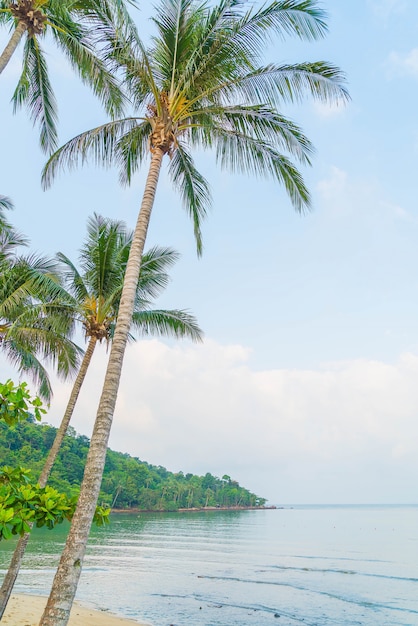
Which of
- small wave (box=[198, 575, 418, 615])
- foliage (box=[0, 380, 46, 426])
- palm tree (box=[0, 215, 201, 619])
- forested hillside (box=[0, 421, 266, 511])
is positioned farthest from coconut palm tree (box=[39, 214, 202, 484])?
forested hillside (box=[0, 421, 266, 511])

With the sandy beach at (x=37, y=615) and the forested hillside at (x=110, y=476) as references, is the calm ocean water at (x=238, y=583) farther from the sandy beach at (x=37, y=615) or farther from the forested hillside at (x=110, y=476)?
the forested hillside at (x=110, y=476)

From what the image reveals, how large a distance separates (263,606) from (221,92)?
16409mm

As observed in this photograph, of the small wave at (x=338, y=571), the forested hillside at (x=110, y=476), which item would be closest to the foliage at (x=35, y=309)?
the small wave at (x=338, y=571)

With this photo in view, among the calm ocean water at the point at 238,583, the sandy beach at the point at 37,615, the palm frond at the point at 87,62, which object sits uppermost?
the palm frond at the point at 87,62

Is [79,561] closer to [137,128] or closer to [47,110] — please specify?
[137,128]

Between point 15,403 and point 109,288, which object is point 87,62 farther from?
point 15,403

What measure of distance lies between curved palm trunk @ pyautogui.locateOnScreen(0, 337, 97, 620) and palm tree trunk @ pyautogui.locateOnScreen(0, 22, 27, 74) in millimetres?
5868

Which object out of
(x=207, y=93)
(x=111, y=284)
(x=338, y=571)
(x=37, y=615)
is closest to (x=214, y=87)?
(x=207, y=93)

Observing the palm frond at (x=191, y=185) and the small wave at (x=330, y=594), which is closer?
the palm frond at (x=191, y=185)

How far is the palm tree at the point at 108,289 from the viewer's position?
448 inches

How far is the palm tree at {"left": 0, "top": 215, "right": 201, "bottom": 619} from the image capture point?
1138 centimetres

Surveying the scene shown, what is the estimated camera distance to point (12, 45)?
7.70 meters

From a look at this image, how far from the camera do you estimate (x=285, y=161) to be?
8.93m

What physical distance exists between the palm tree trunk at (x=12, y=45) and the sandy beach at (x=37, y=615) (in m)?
10.7
